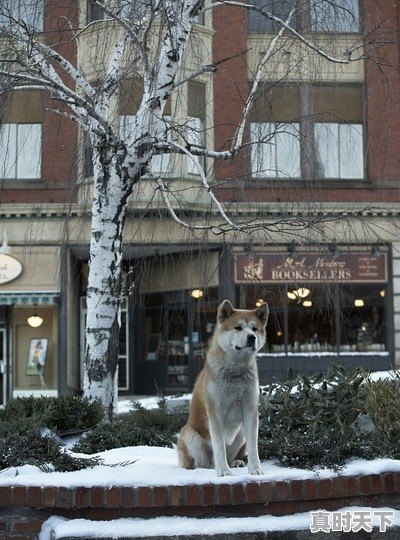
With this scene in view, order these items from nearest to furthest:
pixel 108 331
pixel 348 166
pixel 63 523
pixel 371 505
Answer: pixel 63 523
pixel 371 505
pixel 108 331
pixel 348 166

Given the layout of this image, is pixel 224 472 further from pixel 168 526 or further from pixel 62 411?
pixel 62 411

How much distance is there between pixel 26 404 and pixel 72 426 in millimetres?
602

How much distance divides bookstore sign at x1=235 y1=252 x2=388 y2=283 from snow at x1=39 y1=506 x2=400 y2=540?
14695 mm

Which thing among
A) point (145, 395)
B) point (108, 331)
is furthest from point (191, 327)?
point (108, 331)

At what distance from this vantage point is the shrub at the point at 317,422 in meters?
7.34

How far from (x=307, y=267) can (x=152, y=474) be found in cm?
1578

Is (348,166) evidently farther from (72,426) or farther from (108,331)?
(72,426)

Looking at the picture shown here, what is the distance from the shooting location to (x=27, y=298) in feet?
77.7

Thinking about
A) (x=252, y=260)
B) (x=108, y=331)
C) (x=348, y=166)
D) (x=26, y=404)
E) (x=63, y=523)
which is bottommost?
(x=63, y=523)

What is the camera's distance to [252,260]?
2250cm

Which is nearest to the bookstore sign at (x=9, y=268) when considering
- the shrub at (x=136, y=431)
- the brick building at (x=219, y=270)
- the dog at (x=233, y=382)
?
the brick building at (x=219, y=270)

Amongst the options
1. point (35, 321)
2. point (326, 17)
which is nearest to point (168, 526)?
point (326, 17)

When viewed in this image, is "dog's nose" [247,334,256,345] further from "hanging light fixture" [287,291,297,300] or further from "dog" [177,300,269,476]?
"hanging light fixture" [287,291,297,300]

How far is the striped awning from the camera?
2366 centimetres
